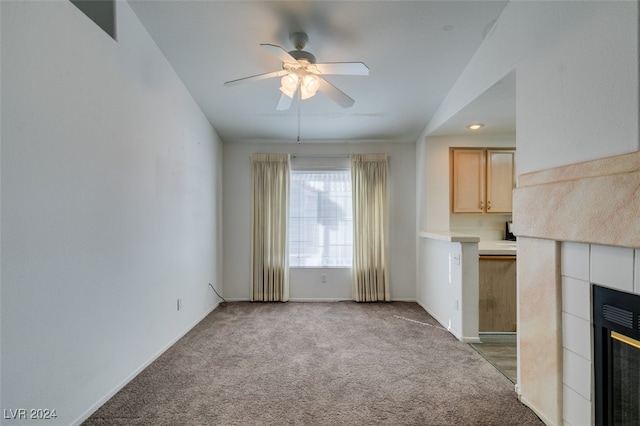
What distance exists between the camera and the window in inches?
182

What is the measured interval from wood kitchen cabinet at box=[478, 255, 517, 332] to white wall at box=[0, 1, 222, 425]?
3318 millimetres

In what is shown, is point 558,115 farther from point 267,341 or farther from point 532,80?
point 267,341

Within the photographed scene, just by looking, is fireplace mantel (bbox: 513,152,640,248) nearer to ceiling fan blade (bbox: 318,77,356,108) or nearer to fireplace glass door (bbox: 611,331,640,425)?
fireplace glass door (bbox: 611,331,640,425)

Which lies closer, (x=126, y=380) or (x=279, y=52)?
(x=279, y=52)

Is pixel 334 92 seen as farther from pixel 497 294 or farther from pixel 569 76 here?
pixel 497 294

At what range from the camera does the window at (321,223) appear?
462 cm

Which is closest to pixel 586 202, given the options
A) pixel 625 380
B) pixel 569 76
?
pixel 569 76

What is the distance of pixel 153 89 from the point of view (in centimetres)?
262

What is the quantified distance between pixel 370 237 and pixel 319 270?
944 millimetres

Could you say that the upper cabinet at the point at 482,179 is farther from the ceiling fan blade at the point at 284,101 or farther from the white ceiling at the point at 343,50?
the ceiling fan blade at the point at 284,101

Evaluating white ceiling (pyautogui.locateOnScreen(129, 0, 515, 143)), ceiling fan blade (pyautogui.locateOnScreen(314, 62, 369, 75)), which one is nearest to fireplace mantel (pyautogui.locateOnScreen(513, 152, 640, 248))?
white ceiling (pyautogui.locateOnScreen(129, 0, 515, 143))

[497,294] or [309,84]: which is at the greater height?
[309,84]

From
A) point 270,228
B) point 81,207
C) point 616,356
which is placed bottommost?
point 616,356

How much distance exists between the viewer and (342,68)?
217 cm
